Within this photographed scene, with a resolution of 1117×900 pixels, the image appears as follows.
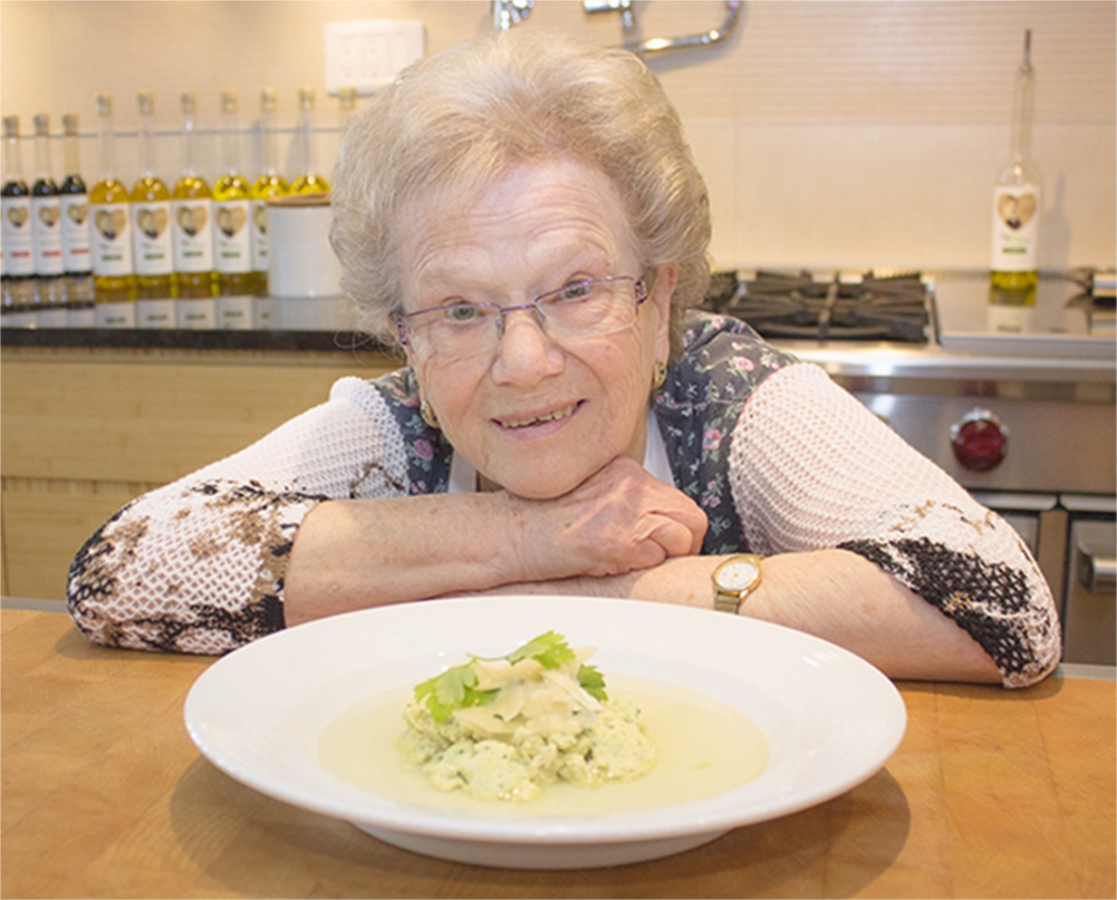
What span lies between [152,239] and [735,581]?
6.88 ft

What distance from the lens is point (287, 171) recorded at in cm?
292

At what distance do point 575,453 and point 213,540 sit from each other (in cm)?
35

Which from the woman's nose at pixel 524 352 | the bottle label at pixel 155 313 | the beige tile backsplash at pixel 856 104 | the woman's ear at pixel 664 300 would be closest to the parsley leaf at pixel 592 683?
the woman's nose at pixel 524 352

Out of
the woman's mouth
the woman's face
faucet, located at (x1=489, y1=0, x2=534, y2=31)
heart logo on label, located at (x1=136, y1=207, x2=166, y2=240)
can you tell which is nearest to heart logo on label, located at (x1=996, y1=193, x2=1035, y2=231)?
faucet, located at (x1=489, y1=0, x2=534, y2=31)

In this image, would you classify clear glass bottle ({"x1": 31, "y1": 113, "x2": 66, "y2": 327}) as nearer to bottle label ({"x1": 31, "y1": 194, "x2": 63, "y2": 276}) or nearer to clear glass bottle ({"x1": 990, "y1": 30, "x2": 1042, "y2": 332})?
bottle label ({"x1": 31, "y1": 194, "x2": 63, "y2": 276})

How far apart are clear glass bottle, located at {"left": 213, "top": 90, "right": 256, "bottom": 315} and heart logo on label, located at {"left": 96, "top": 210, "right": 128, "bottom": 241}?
205mm

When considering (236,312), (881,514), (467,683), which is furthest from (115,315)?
(467,683)

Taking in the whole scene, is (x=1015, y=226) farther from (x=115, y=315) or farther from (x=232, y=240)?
(x=115, y=315)

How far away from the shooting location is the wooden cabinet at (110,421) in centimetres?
214

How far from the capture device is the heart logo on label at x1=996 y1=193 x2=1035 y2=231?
7.86ft

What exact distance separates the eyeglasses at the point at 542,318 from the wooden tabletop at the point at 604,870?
44cm

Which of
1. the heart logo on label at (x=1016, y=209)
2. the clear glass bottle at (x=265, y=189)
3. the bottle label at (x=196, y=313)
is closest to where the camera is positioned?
the bottle label at (x=196, y=313)

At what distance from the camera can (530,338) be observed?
3.55 feet

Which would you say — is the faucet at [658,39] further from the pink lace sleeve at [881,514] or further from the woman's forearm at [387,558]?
the woman's forearm at [387,558]
